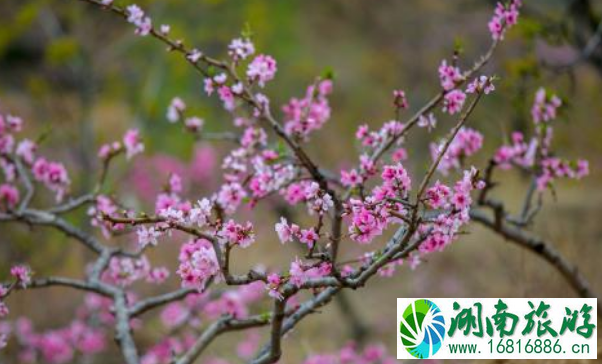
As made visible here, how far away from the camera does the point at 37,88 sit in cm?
824

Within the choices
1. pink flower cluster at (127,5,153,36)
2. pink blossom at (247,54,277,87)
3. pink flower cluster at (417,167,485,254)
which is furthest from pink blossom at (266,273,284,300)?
pink flower cluster at (127,5,153,36)

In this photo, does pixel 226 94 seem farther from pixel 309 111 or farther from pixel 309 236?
pixel 309 236

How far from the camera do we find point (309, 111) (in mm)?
3973

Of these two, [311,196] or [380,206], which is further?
[311,196]

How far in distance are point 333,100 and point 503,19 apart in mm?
12610

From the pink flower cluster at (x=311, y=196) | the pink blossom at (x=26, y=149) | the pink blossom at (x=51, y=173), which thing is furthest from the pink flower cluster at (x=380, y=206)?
the pink blossom at (x=26, y=149)

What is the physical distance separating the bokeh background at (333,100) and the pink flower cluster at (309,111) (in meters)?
1.19

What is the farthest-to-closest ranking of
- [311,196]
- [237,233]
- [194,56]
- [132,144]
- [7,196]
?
1. [132,144]
2. [7,196]
3. [194,56]
4. [311,196]
5. [237,233]

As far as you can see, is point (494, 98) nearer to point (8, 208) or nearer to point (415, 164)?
point (415, 164)

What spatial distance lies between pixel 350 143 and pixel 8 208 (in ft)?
36.4

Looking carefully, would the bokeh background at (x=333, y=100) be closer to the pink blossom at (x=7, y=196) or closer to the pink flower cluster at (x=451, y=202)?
the pink blossom at (x=7, y=196)

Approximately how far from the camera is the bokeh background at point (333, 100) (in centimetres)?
709

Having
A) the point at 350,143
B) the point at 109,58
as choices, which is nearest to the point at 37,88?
the point at 109,58

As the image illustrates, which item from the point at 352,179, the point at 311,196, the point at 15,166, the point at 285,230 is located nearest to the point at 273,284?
the point at 285,230
